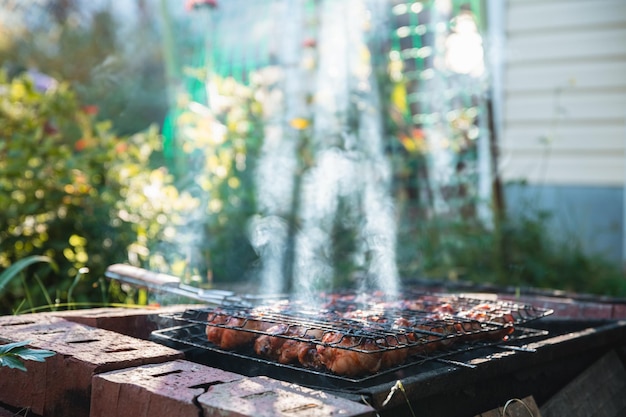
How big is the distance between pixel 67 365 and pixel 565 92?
18.3 ft

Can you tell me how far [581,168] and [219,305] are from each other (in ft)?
15.0

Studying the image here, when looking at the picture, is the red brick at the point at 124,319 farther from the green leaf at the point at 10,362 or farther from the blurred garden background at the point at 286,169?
the blurred garden background at the point at 286,169

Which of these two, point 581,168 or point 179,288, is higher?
point 581,168

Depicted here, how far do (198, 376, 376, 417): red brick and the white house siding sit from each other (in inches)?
195

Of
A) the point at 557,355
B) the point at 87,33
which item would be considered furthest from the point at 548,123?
the point at 87,33

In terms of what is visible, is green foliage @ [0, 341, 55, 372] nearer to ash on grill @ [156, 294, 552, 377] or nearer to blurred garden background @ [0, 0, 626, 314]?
ash on grill @ [156, 294, 552, 377]

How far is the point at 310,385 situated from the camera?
2.26 metres

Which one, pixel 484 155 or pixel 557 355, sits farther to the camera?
pixel 484 155

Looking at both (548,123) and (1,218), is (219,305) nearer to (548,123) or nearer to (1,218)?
(1,218)

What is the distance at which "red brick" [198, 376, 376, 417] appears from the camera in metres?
1.75

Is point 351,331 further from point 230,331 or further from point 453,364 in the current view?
point 230,331

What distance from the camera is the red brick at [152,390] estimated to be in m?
1.88

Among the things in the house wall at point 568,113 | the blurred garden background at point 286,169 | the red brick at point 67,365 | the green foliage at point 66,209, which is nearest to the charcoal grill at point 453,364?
the red brick at point 67,365

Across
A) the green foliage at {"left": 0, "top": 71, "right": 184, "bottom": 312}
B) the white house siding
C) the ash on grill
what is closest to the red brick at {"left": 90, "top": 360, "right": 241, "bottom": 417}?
the ash on grill
